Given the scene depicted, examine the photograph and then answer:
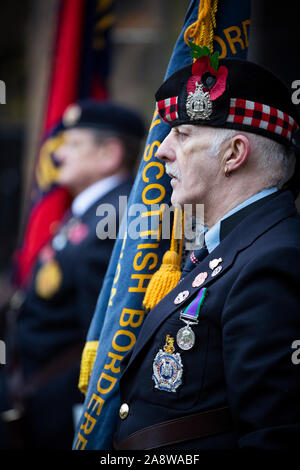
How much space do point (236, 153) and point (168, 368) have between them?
2.08 feet

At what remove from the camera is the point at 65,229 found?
3.54 metres

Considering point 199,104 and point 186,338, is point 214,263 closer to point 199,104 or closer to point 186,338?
point 186,338

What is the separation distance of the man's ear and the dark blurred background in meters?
1.14

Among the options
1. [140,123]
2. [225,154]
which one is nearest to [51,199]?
[140,123]

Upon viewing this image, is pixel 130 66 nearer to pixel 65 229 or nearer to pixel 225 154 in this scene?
pixel 65 229

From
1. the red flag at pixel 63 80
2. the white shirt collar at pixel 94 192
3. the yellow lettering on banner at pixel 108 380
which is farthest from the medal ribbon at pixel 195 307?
the red flag at pixel 63 80

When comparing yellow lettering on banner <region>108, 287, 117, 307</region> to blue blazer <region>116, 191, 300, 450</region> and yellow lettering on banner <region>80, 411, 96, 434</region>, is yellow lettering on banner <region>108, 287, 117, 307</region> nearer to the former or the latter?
blue blazer <region>116, 191, 300, 450</region>

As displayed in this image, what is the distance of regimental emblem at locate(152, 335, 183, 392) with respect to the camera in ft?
5.16

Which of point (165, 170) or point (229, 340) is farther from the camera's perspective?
point (165, 170)

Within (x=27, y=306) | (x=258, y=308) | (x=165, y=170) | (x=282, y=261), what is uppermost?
(x=165, y=170)

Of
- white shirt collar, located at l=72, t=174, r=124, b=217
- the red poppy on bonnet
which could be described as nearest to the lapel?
the red poppy on bonnet
